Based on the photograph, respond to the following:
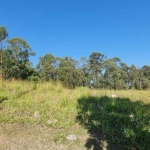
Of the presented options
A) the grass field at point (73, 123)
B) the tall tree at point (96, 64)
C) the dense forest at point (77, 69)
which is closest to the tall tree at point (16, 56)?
the dense forest at point (77, 69)

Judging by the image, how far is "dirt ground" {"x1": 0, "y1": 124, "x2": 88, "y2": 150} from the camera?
3518 mm

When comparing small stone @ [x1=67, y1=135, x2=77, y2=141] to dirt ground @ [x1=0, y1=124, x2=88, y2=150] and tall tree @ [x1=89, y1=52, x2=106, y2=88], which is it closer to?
dirt ground @ [x1=0, y1=124, x2=88, y2=150]

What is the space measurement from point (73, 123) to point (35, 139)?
1.01m

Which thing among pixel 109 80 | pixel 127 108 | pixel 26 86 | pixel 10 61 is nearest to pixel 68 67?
pixel 109 80

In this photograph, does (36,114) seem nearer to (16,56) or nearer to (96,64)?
(16,56)

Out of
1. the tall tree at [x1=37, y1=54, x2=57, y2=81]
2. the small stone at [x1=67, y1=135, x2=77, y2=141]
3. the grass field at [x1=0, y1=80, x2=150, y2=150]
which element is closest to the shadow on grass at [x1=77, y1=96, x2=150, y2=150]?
the grass field at [x1=0, y1=80, x2=150, y2=150]

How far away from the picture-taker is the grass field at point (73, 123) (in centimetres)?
356

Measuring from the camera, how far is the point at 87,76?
151ft

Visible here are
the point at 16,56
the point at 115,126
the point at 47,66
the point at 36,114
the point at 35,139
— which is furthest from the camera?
the point at 47,66

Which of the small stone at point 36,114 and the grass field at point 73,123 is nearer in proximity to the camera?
the grass field at point 73,123

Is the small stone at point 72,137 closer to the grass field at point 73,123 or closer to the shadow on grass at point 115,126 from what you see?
the grass field at point 73,123

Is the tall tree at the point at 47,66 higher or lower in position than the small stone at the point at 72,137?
higher

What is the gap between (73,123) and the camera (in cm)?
443

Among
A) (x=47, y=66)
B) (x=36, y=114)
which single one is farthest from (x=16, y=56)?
(x=36, y=114)
